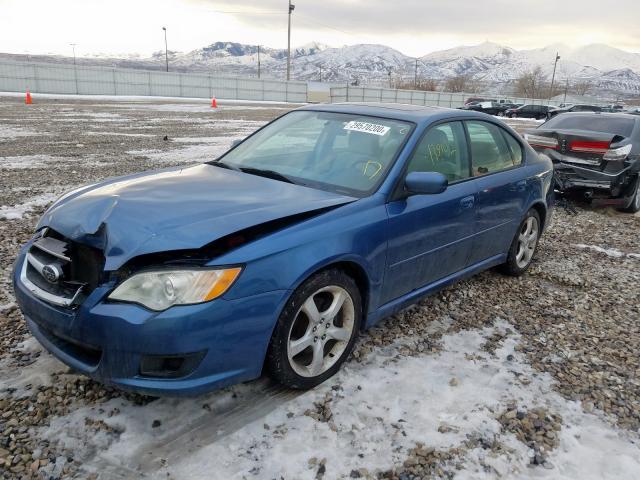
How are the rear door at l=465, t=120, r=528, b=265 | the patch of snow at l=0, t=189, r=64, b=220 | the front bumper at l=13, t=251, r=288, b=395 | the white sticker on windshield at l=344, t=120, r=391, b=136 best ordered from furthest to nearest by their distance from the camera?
the patch of snow at l=0, t=189, r=64, b=220 < the rear door at l=465, t=120, r=528, b=265 < the white sticker on windshield at l=344, t=120, r=391, b=136 < the front bumper at l=13, t=251, r=288, b=395

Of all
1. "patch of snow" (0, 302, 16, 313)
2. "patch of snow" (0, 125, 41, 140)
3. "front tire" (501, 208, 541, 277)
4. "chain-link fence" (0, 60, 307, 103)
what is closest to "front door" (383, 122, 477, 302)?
"front tire" (501, 208, 541, 277)

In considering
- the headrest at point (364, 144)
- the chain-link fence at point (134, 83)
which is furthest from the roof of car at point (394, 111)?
the chain-link fence at point (134, 83)

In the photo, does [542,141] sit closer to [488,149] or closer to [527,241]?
[527,241]

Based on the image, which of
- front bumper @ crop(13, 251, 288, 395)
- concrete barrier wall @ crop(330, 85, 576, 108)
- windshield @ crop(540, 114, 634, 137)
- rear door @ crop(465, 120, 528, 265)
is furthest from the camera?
concrete barrier wall @ crop(330, 85, 576, 108)

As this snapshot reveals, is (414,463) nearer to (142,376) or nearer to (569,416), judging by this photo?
(569,416)

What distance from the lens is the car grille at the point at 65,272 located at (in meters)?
2.53

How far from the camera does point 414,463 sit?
8.11 feet

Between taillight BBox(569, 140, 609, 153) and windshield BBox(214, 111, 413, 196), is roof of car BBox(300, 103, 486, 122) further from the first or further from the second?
taillight BBox(569, 140, 609, 153)

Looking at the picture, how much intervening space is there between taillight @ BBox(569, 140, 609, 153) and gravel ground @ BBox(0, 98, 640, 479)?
280cm

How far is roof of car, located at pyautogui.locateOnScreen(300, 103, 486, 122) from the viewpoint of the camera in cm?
375

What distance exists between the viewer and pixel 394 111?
12.7ft

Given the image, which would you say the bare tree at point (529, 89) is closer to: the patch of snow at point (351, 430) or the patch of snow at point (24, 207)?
the patch of snow at point (24, 207)

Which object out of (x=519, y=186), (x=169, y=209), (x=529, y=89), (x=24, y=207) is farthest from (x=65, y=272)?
(x=529, y=89)

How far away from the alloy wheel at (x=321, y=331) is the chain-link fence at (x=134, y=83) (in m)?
41.2
